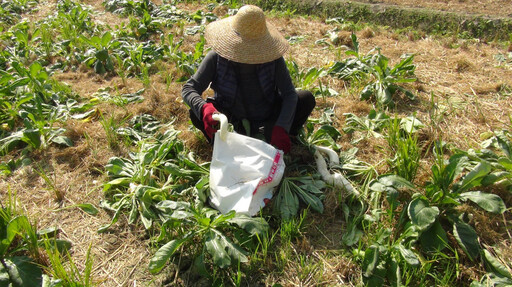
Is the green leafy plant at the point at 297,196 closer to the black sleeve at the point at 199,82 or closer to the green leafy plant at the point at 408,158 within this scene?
the green leafy plant at the point at 408,158

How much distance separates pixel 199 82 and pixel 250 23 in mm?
556

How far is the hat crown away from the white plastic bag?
0.51 metres

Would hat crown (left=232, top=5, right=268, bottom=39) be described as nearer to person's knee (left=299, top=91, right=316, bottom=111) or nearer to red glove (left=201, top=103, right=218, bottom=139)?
red glove (left=201, top=103, right=218, bottom=139)

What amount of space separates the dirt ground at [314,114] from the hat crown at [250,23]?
93 centimetres

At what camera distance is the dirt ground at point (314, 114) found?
2.00 m

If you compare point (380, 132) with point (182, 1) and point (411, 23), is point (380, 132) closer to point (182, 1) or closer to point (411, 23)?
point (411, 23)

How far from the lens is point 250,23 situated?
6.57ft

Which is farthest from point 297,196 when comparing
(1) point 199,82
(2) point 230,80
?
(1) point 199,82

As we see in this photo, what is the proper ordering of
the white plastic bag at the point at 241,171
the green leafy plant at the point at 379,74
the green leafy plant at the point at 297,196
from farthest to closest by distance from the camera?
the green leafy plant at the point at 379,74, the green leafy plant at the point at 297,196, the white plastic bag at the point at 241,171

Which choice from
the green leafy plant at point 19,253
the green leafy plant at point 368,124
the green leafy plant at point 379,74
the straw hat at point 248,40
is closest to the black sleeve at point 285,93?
the straw hat at point 248,40

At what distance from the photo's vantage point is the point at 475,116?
276 centimetres

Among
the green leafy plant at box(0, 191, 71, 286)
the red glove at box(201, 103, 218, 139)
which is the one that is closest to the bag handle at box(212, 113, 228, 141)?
the red glove at box(201, 103, 218, 139)

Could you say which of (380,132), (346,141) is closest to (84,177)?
(346,141)

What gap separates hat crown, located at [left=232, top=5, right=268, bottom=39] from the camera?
6.55 feet
